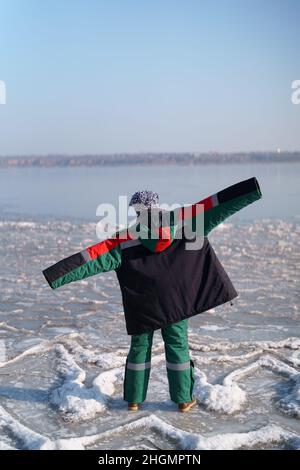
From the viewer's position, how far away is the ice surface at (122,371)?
11.4 ft

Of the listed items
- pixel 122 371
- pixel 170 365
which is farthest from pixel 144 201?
pixel 122 371

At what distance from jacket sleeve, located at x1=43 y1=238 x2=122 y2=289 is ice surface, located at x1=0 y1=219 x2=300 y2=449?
90cm

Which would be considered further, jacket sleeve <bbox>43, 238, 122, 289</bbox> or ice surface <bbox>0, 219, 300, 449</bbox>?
jacket sleeve <bbox>43, 238, 122, 289</bbox>

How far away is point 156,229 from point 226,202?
486 mm

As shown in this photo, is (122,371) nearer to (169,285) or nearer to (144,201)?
(169,285)

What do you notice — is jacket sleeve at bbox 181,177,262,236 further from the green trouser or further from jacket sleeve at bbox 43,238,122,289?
the green trouser

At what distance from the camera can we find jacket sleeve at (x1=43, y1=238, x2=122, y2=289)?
Answer: 3.61 metres

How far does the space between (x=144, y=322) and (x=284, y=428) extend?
1.09 m

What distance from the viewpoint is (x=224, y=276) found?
374cm

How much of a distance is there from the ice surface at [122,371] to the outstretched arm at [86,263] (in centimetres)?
91

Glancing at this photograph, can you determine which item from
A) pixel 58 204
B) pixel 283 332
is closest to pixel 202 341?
pixel 283 332

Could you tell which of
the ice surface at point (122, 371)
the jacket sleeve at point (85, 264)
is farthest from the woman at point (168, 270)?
the ice surface at point (122, 371)

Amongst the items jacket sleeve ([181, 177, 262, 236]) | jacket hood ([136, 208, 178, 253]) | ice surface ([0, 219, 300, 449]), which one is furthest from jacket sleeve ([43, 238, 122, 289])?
ice surface ([0, 219, 300, 449])

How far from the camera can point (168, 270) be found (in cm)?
368
